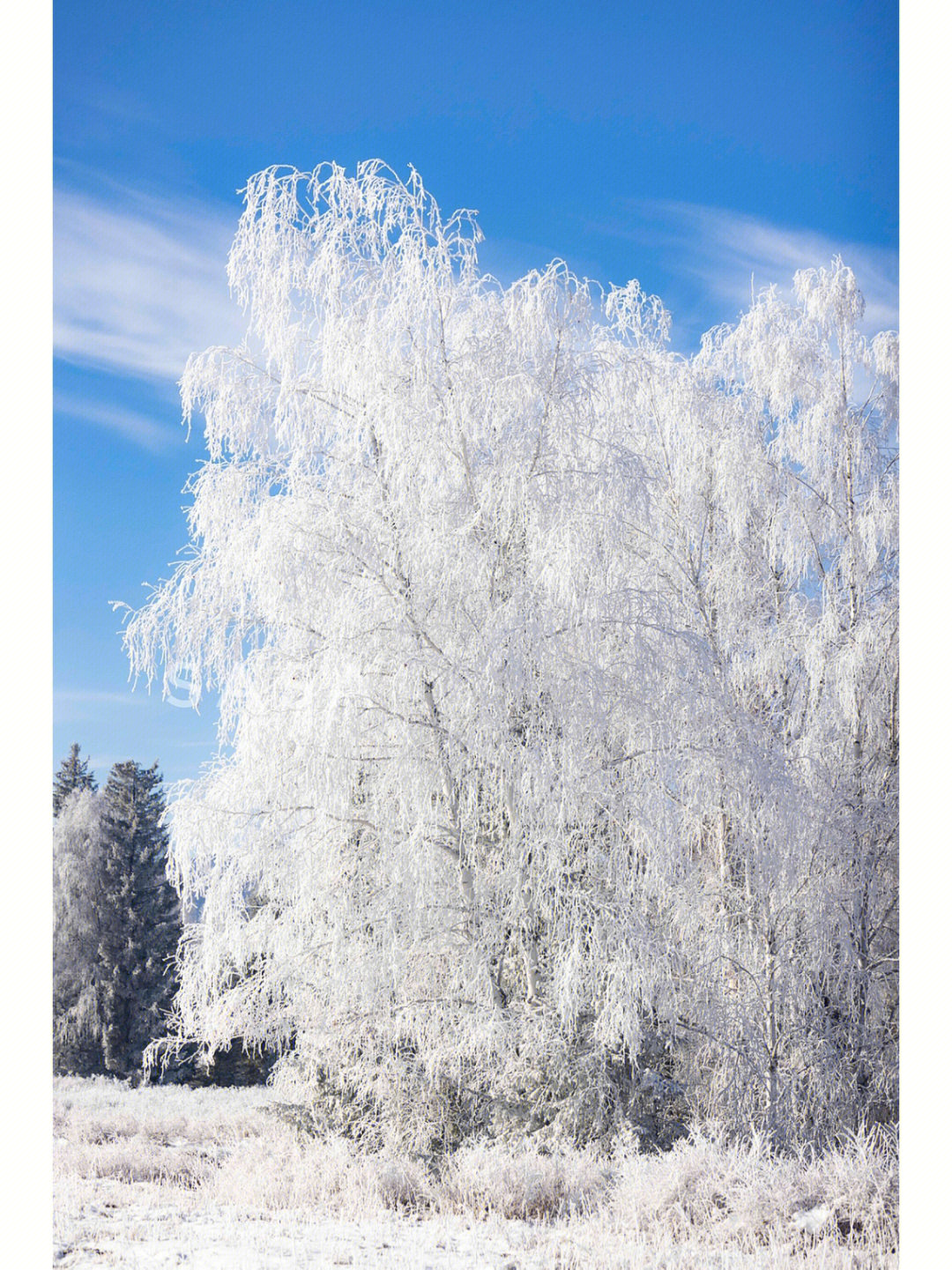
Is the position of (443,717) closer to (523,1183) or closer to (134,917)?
(134,917)

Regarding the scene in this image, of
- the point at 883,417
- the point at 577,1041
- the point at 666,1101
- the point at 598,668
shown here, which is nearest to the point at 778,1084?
the point at 666,1101

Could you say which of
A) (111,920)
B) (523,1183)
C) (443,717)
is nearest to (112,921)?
(111,920)

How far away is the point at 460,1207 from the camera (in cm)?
277

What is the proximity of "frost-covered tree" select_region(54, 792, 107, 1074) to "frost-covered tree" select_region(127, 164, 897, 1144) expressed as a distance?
10.6 inches

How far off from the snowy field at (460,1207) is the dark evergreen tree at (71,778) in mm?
801

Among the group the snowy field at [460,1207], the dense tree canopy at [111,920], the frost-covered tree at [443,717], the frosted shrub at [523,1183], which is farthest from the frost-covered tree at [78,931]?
the frosted shrub at [523,1183]

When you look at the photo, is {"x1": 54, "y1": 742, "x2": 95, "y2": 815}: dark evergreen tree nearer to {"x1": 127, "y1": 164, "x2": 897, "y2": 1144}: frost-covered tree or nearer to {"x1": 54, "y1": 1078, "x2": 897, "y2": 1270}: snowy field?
{"x1": 127, "y1": 164, "x2": 897, "y2": 1144}: frost-covered tree

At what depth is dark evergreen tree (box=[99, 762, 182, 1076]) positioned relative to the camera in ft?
10.1

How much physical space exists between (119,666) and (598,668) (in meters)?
1.31

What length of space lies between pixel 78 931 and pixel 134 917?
21 cm

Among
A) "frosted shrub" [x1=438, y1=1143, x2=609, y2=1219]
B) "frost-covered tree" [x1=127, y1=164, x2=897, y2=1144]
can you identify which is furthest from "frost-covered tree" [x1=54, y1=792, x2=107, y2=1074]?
"frosted shrub" [x1=438, y1=1143, x2=609, y2=1219]

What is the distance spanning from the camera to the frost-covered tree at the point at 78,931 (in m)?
3.03

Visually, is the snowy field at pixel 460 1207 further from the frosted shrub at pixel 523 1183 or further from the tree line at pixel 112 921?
the tree line at pixel 112 921
